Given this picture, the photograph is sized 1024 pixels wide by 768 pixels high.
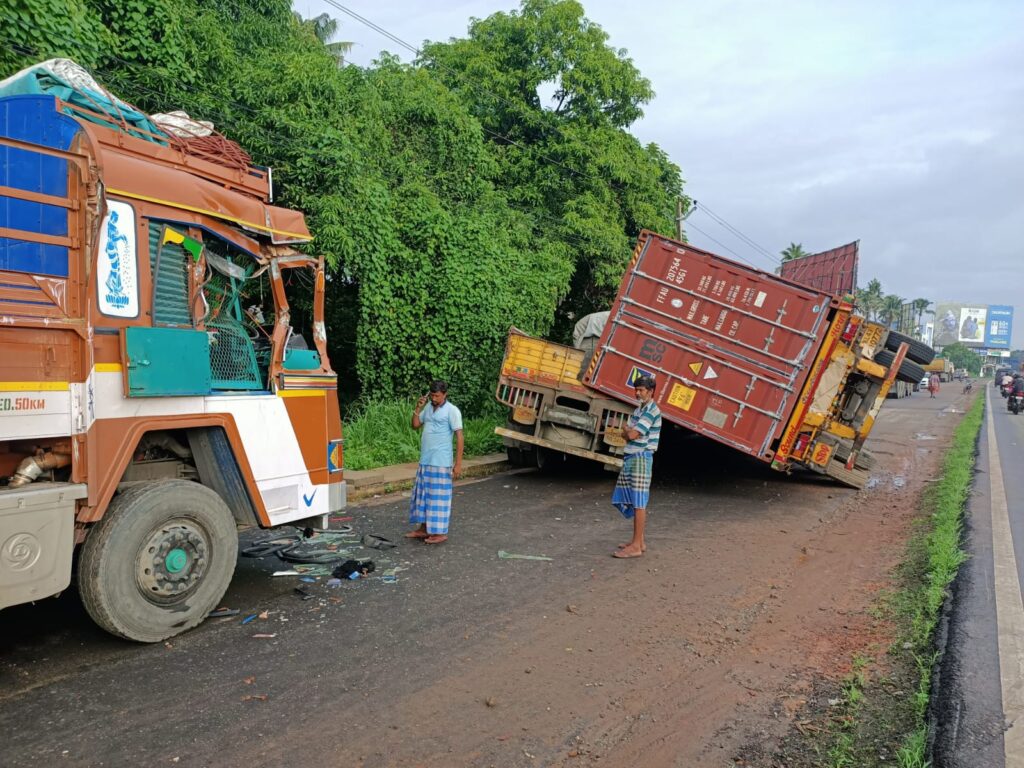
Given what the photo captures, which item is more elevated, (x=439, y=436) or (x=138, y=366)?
(x=138, y=366)

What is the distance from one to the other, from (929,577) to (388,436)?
7.50 meters

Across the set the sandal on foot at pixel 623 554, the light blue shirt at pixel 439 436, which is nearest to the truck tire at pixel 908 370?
the sandal on foot at pixel 623 554

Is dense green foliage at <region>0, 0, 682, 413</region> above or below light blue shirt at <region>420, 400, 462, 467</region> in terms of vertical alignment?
above

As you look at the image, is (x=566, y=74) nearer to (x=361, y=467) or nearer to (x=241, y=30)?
(x=241, y=30)

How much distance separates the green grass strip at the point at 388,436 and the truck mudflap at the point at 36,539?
627cm

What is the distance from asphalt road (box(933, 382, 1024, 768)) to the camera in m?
3.34

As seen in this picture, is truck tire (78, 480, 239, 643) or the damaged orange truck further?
truck tire (78, 480, 239, 643)

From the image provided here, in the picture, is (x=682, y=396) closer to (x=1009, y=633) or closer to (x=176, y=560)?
(x=1009, y=633)

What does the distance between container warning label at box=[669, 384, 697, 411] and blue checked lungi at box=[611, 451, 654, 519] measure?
10.7 ft

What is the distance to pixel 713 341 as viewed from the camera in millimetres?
9656

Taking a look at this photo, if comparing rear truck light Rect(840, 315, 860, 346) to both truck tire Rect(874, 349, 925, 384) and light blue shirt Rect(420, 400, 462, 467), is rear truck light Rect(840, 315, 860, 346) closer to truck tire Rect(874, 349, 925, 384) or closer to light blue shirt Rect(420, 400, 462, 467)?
truck tire Rect(874, 349, 925, 384)

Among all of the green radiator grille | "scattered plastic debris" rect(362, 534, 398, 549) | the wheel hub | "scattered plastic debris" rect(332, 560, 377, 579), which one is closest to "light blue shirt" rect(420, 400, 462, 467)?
"scattered plastic debris" rect(362, 534, 398, 549)

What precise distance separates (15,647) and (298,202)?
7.94m

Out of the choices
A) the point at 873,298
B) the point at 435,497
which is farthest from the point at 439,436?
the point at 873,298
